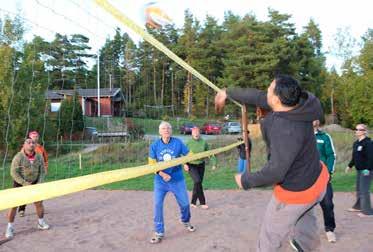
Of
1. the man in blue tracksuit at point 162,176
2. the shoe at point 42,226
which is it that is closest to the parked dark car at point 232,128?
the shoe at point 42,226

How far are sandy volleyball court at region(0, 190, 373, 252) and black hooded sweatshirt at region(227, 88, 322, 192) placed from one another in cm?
204

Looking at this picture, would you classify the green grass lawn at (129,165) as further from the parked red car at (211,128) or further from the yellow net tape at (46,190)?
the yellow net tape at (46,190)

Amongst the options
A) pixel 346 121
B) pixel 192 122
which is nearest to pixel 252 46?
pixel 346 121

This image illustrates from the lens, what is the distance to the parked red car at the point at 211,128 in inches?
476

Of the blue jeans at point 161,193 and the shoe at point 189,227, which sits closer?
the blue jeans at point 161,193

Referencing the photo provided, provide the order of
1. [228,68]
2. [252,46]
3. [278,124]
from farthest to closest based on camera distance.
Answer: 1. [252,46]
2. [228,68]
3. [278,124]

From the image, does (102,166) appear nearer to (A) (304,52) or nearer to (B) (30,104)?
(B) (30,104)

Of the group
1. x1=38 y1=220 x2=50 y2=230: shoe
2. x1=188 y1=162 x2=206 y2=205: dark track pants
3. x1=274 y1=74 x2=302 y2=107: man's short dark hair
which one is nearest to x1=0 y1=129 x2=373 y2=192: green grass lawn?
x1=38 y1=220 x2=50 y2=230: shoe

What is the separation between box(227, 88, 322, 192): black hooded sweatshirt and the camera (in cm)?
286

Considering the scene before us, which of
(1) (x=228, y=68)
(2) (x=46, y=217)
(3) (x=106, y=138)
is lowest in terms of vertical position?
(2) (x=46, y=217)

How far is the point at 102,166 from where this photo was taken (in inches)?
383

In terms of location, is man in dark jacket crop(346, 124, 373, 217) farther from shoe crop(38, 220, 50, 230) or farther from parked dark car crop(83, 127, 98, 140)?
shoe crop(38, 220, 50, 230)

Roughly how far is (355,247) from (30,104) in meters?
4.25

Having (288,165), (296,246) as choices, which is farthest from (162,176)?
(288,165)
